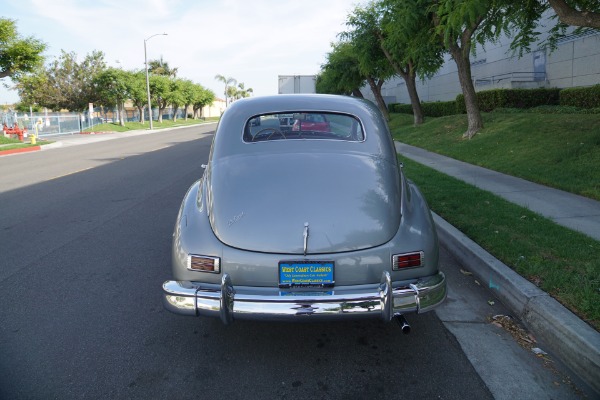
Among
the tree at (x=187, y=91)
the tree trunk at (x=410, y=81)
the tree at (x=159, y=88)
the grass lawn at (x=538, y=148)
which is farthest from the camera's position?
the tree at (x=187, y=91)

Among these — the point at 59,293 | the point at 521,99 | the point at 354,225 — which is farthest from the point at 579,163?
the point at 521,99

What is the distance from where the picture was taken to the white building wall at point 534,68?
19.0m

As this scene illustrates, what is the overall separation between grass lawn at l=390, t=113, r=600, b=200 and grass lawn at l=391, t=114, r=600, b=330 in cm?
2

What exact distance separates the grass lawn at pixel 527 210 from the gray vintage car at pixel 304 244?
1422mm

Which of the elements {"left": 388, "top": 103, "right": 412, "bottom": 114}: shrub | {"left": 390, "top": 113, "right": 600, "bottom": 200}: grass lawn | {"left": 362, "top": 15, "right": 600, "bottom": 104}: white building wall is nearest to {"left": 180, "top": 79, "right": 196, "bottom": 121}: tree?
{"left": 388, "top": 103, "right": 412, "bottom": 114}: shrub

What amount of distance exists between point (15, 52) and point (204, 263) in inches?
1038

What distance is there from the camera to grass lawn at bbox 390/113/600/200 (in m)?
8.53

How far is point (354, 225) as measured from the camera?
3.15 meters

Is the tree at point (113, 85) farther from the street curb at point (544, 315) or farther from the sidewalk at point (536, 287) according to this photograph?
the street curb at point (544, 315)

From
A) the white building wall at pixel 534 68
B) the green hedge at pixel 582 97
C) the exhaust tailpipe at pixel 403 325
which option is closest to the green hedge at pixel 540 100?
the green hedge at pixel 582 97

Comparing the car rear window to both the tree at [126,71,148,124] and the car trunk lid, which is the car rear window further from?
the tree at [126,71,148,124]

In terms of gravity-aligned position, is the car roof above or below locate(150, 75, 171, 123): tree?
below

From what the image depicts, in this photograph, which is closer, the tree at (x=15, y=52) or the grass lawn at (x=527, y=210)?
the grass lawn at (x=527, y=210)

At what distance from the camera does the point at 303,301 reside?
9.41 feet
